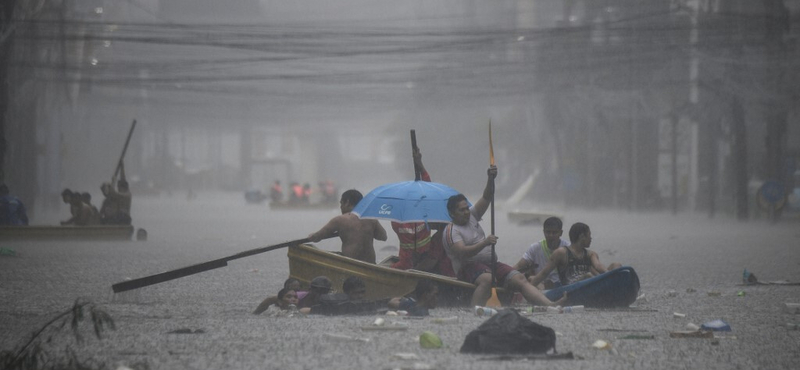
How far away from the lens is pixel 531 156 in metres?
63.2

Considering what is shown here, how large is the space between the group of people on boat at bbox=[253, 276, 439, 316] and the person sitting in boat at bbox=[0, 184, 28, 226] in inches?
531

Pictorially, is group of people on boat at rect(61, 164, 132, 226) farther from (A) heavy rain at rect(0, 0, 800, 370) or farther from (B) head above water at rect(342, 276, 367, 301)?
(B) head above water at rect(342, 276, 367, 301)

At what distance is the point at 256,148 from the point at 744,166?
9601 centimetres

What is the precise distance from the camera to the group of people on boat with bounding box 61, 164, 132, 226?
2298cm

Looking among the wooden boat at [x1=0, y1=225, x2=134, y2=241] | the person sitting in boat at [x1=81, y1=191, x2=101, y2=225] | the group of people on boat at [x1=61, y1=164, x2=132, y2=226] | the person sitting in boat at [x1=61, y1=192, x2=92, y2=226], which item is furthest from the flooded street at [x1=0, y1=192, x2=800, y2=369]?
the person sitting in boat at [x1=81, y1=191, x2=101, y2=225]

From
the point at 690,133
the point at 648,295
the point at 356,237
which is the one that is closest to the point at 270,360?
the point at 356,237

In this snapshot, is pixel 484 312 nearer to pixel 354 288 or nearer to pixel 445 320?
pixel 445 320

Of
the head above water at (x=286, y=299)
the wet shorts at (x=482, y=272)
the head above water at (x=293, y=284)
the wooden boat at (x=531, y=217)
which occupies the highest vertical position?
the wet shorts at (x=482, y=272)

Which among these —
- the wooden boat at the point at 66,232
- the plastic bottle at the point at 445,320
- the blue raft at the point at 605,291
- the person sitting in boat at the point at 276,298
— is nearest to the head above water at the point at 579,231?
the blue raft at the point at 605,291

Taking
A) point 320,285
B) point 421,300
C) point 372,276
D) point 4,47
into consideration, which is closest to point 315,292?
point 320,285

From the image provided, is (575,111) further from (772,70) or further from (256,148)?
(256,148)

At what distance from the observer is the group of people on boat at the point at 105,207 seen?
22984mm

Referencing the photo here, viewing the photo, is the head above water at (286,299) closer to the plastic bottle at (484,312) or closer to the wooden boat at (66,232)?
the plastic bottle at (484,312)

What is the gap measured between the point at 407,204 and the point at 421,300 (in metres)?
1.49
